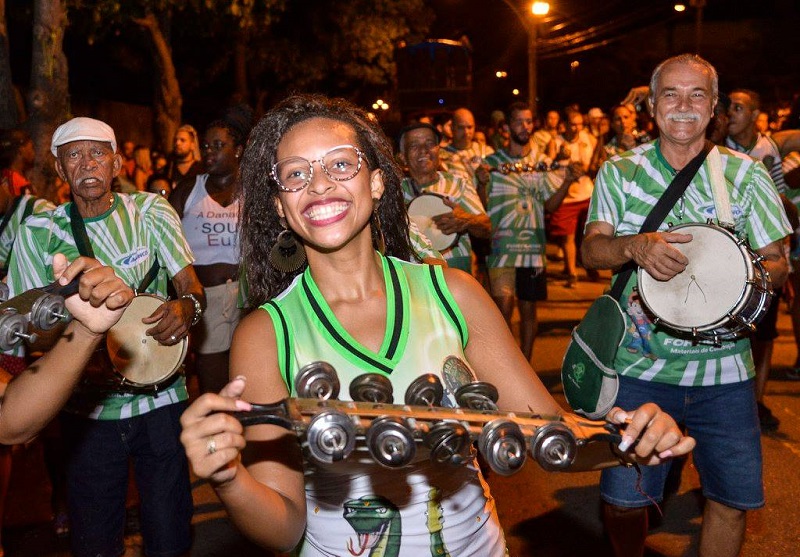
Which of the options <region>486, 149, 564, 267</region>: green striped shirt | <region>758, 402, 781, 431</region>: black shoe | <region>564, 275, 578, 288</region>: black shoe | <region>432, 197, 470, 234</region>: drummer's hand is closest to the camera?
<region>758, 402, 781, 431</region>: black shoe

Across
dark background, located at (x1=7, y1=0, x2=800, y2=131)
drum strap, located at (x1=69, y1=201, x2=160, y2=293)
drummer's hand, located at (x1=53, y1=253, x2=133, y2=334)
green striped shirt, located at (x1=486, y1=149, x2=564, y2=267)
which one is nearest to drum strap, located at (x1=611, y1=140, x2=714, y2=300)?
drum strap, located at (x1=69, y1=201, x2=160, y2=293)

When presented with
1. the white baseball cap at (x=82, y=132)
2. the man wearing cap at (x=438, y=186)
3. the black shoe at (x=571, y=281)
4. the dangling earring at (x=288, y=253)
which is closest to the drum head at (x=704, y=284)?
the dangling earring at (x=288, y=253)

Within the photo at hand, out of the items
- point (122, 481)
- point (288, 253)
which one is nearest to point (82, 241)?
point (122, 481)

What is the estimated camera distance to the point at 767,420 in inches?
266

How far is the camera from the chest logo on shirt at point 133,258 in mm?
4230

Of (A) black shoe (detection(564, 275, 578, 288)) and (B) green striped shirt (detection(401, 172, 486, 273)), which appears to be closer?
(B) green striped shirt (detection(401, 172, 486, 273))

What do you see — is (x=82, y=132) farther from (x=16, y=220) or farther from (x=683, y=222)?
(x=683, y=222)

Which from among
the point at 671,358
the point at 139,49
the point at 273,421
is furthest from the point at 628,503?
the point at 139,49

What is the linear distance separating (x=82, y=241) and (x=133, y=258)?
0.78 ft

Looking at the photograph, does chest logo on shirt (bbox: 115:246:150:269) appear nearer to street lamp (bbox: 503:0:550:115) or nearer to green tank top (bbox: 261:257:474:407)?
green tank top (bbox: 261:257:474:407)

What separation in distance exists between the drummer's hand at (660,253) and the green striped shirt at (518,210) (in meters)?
5.04

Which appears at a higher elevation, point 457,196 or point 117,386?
point 457,196

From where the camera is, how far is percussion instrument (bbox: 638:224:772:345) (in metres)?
3.75

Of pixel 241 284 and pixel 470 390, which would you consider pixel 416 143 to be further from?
pixel 470 390
